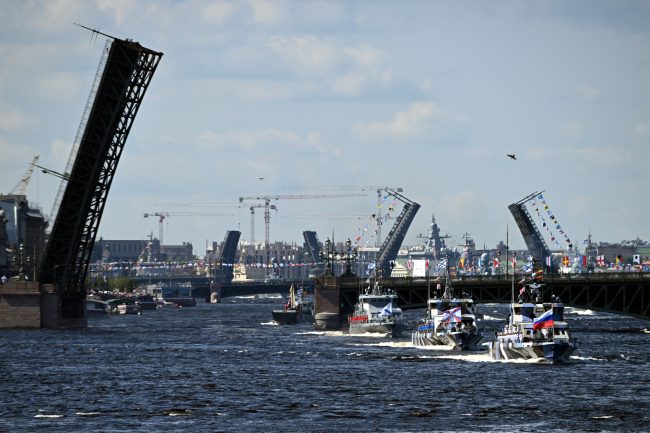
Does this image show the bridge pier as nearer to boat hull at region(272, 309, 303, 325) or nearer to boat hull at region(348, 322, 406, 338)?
boat hull at region(348, 322, 406, 338)

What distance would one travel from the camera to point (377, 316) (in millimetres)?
123188

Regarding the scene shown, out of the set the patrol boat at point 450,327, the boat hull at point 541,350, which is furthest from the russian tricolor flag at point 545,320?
the patrol boat at point 450,327

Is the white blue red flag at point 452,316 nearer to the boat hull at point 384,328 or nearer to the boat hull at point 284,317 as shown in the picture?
the boat hull at point 384,328

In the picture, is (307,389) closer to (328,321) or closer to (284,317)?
(328,321)

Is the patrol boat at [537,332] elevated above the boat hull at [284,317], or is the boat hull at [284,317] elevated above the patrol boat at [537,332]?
the boat hull at [284,317]

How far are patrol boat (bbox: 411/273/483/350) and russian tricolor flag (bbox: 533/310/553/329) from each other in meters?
18.2

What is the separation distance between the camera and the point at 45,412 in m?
58.8

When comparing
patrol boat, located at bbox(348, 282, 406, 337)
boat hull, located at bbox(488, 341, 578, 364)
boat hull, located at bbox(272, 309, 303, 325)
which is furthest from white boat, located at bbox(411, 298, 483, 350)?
boat hull, located at bbox(272, 309, 303, 325)

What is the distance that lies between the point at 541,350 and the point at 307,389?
56.4 ft

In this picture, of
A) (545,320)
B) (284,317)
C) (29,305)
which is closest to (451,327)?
(545,320)

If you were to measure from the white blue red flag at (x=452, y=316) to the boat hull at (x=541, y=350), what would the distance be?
14.2 metres

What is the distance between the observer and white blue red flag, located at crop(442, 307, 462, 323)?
98.6 m

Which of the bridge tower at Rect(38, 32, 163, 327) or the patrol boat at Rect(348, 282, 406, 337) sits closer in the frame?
the bridge tower at Rect(38, 32, 163, 327)

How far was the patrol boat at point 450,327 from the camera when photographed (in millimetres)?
98562
